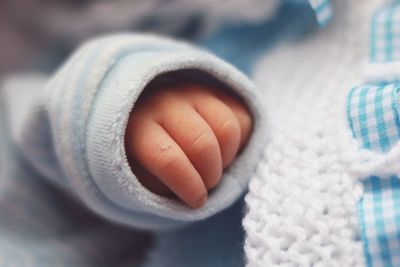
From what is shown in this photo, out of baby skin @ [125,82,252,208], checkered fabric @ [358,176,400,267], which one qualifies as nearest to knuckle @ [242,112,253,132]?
baby skin @ [125,82,252,208]

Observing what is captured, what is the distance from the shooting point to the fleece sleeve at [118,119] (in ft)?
1.30

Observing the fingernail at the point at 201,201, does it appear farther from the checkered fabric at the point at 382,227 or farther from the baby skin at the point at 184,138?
the checkered fabric at the point at 382,227

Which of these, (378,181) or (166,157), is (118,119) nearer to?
(166,157)

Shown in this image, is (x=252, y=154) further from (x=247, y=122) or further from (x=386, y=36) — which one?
(x=386, y=36)

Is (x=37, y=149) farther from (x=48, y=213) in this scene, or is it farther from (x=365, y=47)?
(x=365, y=47)

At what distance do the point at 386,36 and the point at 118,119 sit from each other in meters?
0.22

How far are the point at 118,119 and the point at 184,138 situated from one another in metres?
0.05

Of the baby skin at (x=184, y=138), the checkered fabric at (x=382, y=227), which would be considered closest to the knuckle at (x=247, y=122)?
the baby skin at (x=184, y=138)

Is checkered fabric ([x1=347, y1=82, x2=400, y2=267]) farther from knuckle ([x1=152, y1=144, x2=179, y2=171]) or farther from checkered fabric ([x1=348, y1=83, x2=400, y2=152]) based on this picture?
knuckle ([x1=152, y1=144, x2=179, y2=171])

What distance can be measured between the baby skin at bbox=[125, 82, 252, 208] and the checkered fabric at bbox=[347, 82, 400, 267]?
9 cm

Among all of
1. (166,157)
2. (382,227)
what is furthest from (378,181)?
(166,157)

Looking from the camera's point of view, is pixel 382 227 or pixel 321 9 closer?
pixel 382 227

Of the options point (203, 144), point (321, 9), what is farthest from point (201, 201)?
point (321, 9)

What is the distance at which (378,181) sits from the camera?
0.37m
